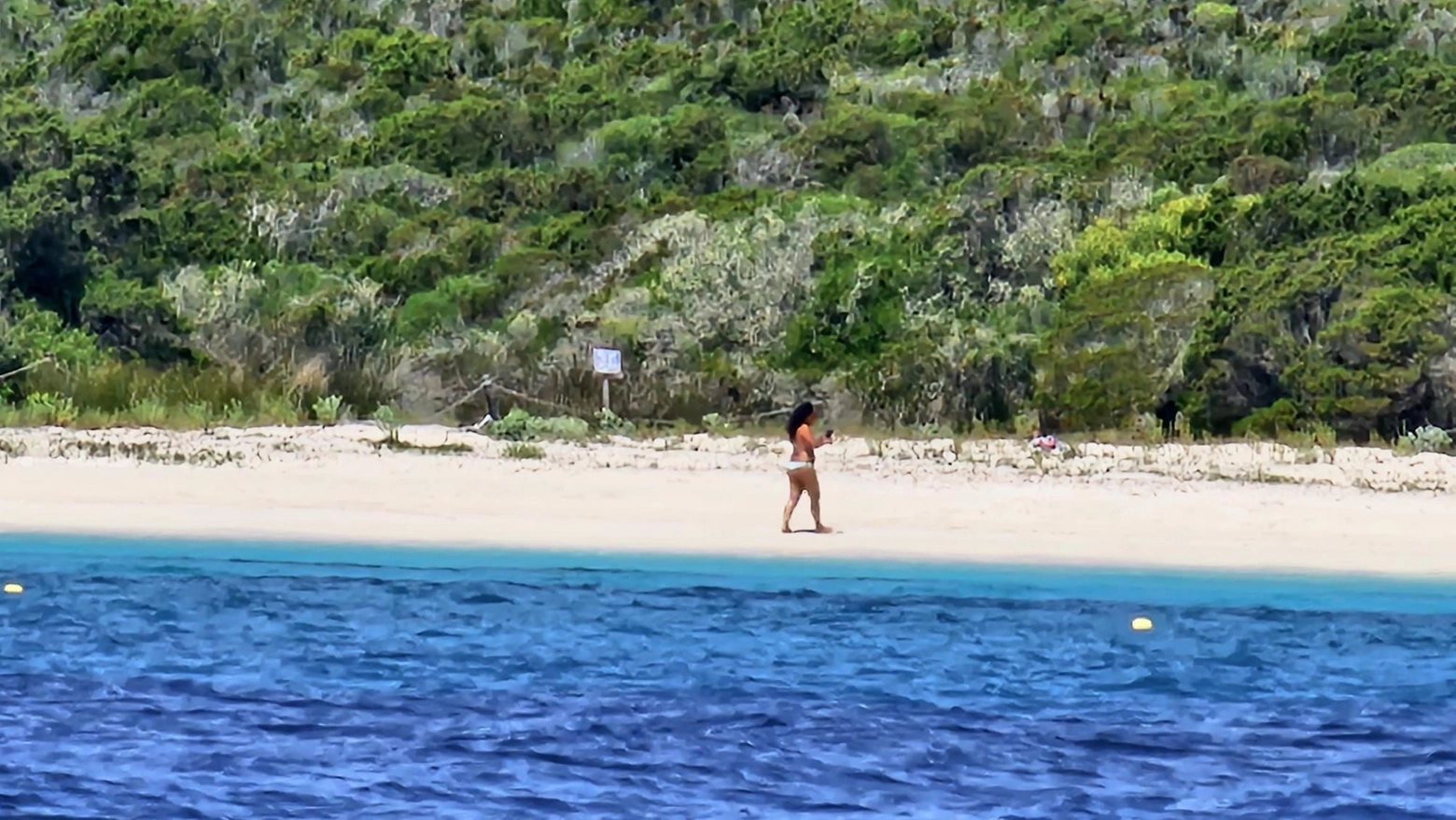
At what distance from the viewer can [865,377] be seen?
20.5 metres

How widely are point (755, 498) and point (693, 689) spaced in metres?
4.56

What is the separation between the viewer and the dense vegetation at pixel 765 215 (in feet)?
64.8

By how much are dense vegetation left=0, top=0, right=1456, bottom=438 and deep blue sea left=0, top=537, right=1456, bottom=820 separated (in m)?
6.12

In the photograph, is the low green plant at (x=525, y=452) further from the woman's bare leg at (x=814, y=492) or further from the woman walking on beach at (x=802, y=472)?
the woman's bare leg at (x=814, y=492)

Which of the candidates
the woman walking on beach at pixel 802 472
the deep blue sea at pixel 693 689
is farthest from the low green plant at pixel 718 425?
the deep blue sea at pixel 693 689

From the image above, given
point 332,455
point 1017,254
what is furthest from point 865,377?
point 332,455

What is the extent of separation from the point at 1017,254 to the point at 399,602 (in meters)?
11.2

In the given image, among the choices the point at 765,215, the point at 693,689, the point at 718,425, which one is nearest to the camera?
the point at 693,689

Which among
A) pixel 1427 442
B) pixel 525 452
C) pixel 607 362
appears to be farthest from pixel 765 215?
pixel 1427 442

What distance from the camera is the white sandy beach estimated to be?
45.1ft

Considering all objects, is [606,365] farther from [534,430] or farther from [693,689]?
[693,689]

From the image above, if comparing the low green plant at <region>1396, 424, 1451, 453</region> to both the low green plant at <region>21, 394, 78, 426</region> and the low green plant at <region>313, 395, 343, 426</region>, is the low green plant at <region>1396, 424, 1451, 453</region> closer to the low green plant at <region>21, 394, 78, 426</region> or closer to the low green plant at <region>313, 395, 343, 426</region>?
the low green plant at <region>313, 395, 343, 426</region>

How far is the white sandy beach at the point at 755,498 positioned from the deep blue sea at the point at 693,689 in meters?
0.49

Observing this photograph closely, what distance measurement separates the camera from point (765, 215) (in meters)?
24.6
